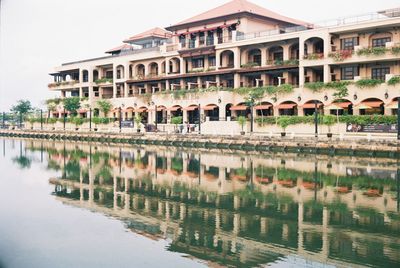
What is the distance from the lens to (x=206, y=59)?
50.7 m

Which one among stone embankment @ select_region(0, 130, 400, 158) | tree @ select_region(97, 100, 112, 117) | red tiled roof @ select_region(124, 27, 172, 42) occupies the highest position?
red tiled roof @ select_region(124, 27, 172, 42)

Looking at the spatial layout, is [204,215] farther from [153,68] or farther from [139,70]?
[139,70]

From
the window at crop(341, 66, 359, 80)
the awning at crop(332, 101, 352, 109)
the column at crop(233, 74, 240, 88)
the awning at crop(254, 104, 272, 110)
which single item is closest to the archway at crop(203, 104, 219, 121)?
the column at crop(233, 74, 240, 88)

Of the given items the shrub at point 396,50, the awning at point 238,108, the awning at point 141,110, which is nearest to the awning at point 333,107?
the shrub at point 396,50

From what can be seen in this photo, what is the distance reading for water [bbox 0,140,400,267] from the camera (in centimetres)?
1156

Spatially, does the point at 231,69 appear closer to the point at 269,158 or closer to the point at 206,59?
the point at 206,59

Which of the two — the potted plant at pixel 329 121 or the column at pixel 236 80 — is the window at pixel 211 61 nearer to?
the column at pixel 236 80

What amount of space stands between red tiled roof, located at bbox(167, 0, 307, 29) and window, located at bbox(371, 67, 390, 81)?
1370cm

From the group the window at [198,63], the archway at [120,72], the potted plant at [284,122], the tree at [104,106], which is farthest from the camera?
the archway at [120,72]

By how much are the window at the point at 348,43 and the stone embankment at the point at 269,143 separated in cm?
1118

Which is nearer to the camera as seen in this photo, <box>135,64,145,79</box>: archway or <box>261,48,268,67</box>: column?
<box>261,48,268,67</box>: column

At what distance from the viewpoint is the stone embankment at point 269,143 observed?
29.7 metres

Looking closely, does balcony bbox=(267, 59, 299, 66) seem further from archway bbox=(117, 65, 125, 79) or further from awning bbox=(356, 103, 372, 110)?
archway bbox=(117, 65, 125, 79)

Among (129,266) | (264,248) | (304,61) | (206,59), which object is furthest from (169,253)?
(206,59)
